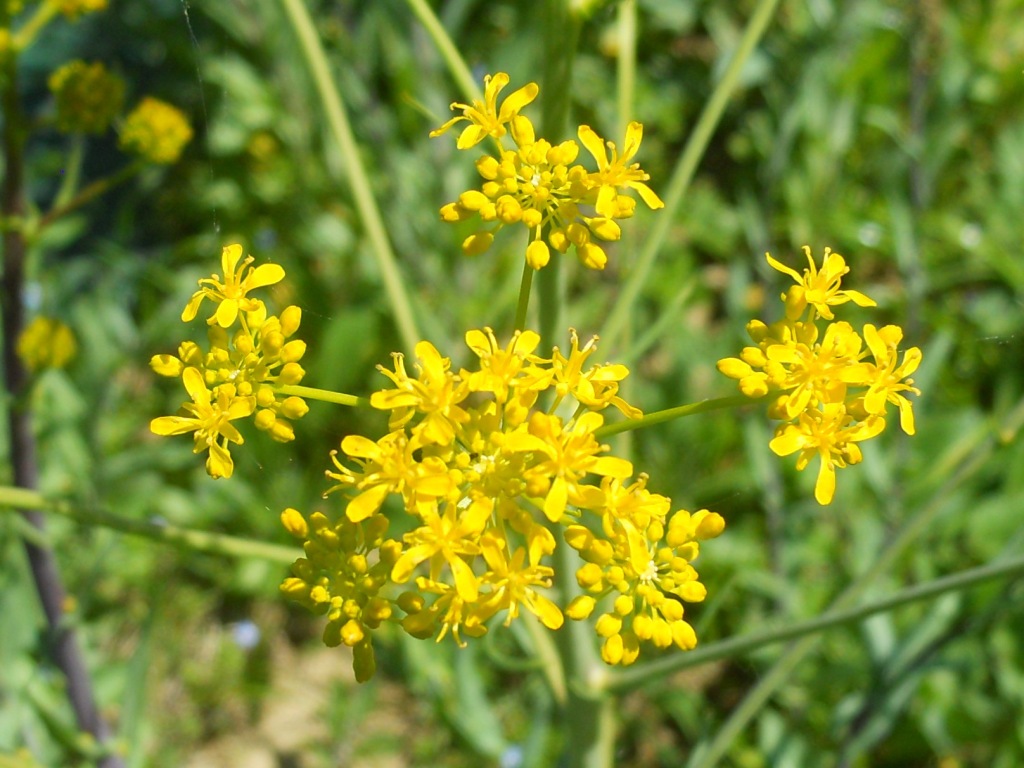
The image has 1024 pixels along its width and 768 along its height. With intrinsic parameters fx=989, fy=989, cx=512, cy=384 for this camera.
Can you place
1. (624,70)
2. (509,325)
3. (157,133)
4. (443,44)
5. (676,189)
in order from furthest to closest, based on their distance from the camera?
(509,325) → (157,133) → (624,70) → (676,189) → (443,44)

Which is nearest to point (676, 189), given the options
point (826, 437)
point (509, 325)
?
point (826, 437)

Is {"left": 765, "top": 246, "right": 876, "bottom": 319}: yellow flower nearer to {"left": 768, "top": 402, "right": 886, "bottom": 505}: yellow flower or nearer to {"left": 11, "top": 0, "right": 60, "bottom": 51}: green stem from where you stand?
{"left": 768, "top": 402, "right": 886, "bottom": 505}: yellow flower

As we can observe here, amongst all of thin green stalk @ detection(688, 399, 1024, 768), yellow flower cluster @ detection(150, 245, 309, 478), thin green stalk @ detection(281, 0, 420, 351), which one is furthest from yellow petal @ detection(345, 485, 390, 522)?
thin green stalk @ detection(688, 399, 1024, 768)

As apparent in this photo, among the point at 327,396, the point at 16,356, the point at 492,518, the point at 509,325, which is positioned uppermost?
the point at 327,396

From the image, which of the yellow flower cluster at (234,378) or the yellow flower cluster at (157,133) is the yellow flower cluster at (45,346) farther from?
the yellow flower cluster at (234,378)

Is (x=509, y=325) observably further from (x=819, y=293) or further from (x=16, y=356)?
(x=819, y=293)

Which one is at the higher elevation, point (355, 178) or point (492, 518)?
point (355, 178)

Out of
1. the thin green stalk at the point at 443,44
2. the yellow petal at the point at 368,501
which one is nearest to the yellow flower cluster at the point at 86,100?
the thin green stalk at the point at 443,44

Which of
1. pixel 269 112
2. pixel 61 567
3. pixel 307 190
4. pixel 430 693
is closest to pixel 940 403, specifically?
pixel 430 693
